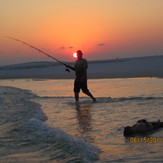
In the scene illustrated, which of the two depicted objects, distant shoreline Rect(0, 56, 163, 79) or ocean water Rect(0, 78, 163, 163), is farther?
distant shoreline Rect(0, 56, 163, 79)

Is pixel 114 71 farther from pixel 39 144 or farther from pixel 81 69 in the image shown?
pixel 39 144

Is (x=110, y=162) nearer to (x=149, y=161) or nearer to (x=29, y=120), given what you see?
(x=149, y=161)

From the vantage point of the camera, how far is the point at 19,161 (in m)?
4.03

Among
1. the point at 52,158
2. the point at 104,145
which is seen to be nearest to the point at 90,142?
the point at 104,145

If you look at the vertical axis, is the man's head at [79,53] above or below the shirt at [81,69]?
above

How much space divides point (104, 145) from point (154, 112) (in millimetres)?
2817

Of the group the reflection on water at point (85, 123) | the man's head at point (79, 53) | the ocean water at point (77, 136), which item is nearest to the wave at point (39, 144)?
the ocean water at point (77, 136)

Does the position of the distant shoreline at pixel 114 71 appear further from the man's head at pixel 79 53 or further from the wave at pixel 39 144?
the wave at pixel 39 144
